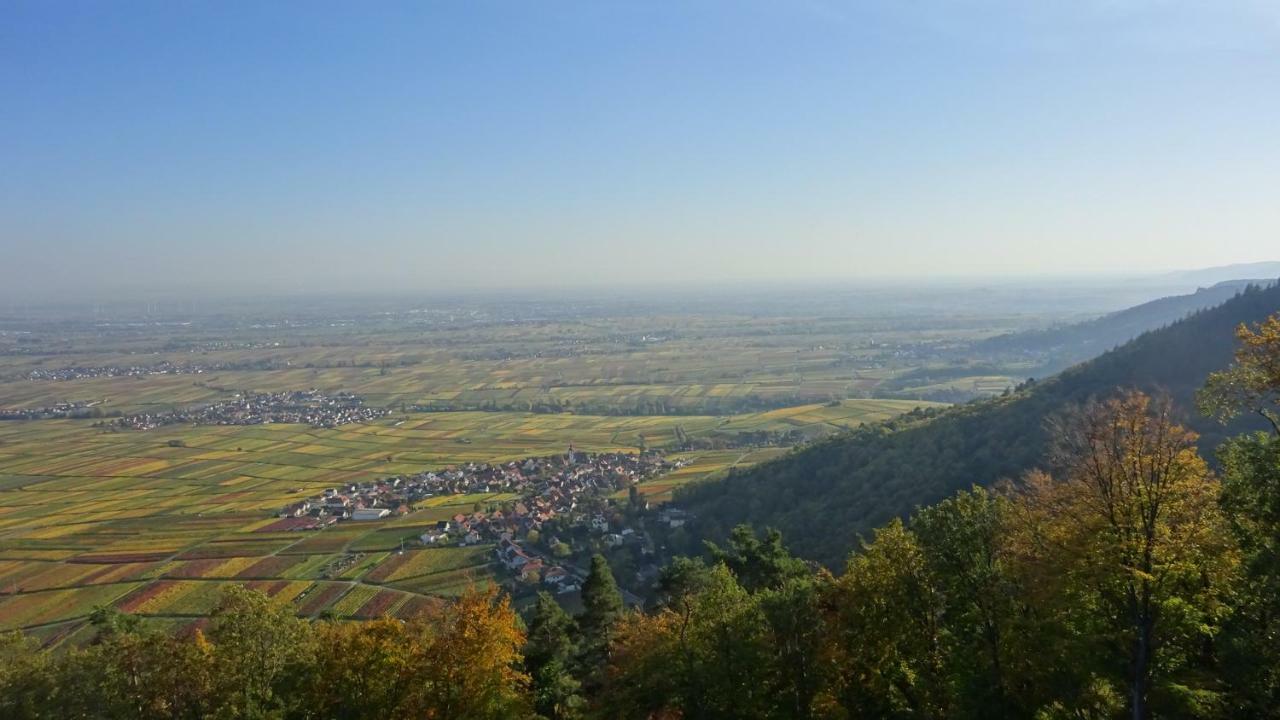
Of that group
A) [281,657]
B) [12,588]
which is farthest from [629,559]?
[12,588]

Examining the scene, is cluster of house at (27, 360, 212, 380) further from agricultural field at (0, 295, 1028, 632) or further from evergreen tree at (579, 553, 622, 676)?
evergreen tree at (579, 553, 622, 676)

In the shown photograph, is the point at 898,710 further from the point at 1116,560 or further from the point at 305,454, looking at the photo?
the point at 305,454

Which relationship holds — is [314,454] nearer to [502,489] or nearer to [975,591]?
[502,489]

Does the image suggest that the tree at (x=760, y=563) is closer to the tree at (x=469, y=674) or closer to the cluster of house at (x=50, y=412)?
the tree at (x=469, y=674)

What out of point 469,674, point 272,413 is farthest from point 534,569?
point 272,413

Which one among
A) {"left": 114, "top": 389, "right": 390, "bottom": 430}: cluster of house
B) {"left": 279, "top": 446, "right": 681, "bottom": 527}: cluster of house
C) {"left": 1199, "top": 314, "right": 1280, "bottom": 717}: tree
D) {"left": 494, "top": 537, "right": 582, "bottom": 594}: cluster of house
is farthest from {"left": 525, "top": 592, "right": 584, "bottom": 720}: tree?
{"left": 114, "top": 389, "right": 390, "bottom": 430}: cluster of house

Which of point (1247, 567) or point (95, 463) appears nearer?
point (1247, 567)

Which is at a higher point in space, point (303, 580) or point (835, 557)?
point (835, 557)
